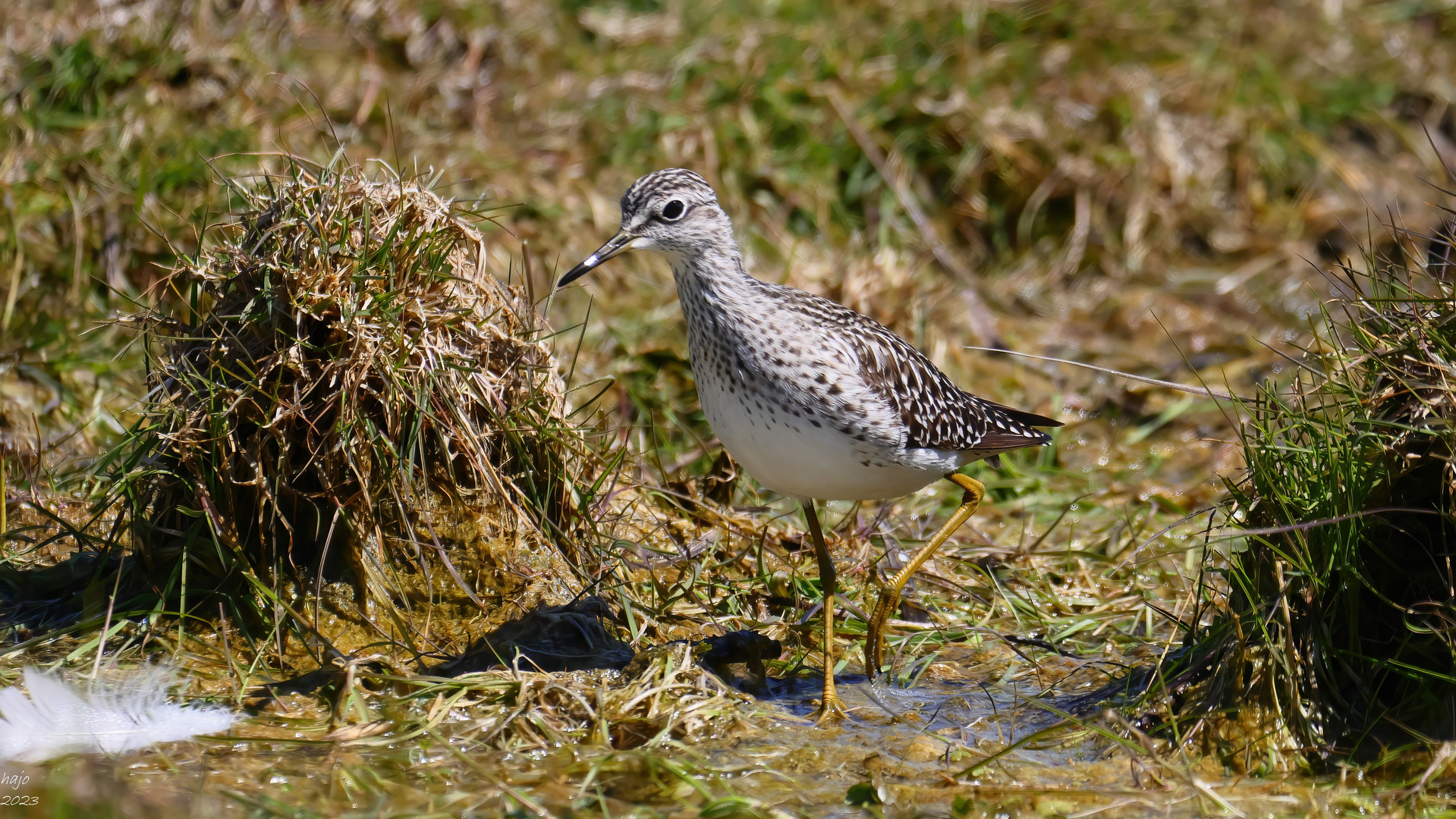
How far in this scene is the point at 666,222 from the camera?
5336mm

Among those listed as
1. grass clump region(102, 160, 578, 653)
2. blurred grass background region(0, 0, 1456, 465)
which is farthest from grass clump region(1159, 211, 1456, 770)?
blurred grass background region(0, 0, 1456, 465)

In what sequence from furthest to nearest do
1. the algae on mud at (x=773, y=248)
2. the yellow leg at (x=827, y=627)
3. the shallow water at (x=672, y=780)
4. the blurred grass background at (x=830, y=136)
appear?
the blurred grass background at (x=830, y=136) < the yellow leg at (x=827, y=627) < the algae on mud at (x=773, y=248) < the shallow water at (x=672, y=780)

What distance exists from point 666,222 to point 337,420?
1494 mm

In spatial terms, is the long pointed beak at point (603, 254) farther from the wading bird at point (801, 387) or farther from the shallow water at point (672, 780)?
the shallow water at point (672, 780)

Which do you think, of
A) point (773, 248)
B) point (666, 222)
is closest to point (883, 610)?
point (666, 222)

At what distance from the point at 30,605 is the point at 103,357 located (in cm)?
213

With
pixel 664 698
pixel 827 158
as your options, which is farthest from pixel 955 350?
pixel 664 698

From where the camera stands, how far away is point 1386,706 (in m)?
4.25

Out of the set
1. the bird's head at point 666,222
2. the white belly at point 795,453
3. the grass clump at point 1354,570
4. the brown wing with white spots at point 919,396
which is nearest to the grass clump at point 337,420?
the bird's head at point 666,222

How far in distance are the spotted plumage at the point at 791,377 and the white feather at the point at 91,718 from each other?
206cm

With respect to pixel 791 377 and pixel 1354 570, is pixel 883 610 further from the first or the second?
pixel 1354 570

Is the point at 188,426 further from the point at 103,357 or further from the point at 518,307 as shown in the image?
the point at 103,357

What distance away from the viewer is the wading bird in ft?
16.3

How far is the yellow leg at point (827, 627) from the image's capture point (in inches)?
193
